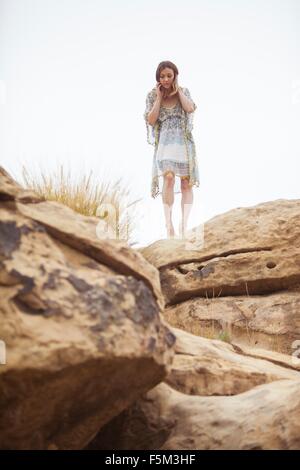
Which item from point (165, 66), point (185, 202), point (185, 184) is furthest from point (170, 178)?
point (165, 66)

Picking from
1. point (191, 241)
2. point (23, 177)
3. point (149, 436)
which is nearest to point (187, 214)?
point (191, 241)

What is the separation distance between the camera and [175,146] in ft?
18.1

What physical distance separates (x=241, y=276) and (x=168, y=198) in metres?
1.28

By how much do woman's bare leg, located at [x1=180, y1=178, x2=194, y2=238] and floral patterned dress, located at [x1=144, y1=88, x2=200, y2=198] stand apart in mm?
54

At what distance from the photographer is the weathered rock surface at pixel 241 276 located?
428 cm

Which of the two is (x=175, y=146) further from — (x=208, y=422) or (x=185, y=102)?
(x=208, y=422)

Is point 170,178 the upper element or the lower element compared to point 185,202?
upper

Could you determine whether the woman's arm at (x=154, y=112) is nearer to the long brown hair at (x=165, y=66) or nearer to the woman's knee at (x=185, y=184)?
the long brown hair at (x=165, y=66)

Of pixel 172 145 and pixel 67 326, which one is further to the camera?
pixel 172 145

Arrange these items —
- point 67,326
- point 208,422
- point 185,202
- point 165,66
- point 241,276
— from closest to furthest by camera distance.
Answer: point 67,326
point 208,422
point 241,276
point 165,66
point 185,202

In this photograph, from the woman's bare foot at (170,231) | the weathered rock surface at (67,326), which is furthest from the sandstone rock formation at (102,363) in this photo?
the woman's bare foot at (170,231)

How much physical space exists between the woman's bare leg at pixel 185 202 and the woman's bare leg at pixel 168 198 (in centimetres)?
13

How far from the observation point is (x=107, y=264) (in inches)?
78.0
